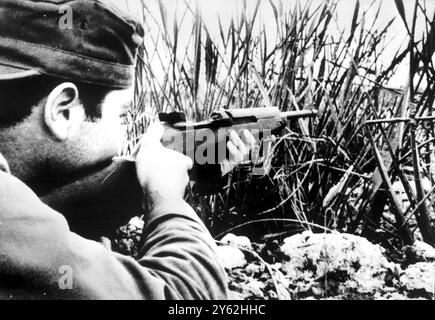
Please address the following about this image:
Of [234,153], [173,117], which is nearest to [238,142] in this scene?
[234,153]

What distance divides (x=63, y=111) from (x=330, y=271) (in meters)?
0.67

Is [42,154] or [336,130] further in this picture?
[336,130]

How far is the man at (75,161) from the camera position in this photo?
0.79m

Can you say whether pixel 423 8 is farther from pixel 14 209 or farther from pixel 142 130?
pixel 14 209

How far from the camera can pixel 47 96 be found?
3.05 ft

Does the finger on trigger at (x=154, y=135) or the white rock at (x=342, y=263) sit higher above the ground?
the finger on trigger at (x=154, y=135)

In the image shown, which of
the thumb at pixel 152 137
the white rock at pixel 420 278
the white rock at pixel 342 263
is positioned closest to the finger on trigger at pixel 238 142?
the thumb at pixel 152 137

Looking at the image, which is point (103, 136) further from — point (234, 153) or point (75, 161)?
point (234, 153)

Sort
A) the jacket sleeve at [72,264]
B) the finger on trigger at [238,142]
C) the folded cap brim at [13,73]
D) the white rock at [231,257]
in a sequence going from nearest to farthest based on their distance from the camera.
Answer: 1. the jacket sleeve at [72,264]
2. the folded cap brim at [13,73]
3. the white rock at [231,257]
4. the finger on trigger at [238,142]

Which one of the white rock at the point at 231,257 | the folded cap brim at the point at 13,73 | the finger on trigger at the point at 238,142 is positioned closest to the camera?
the folded cap brim at the point at 13,73

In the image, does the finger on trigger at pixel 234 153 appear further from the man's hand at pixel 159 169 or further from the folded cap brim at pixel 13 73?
the folded cap brim at pixel 13 73

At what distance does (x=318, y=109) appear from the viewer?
4.27 ft
